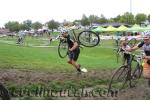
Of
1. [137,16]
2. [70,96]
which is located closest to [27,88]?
[70,96]

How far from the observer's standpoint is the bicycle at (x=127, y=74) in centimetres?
1352

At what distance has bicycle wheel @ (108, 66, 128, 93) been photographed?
13434 mm

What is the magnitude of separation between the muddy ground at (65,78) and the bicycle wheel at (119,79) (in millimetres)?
304

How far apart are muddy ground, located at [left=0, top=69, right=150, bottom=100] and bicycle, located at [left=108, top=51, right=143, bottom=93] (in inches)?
11.6

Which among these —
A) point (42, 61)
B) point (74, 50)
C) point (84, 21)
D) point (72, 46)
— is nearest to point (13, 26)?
point (84, 21)

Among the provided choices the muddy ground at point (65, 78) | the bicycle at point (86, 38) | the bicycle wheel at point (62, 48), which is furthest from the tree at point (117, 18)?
the bicycle at point (86, 38)

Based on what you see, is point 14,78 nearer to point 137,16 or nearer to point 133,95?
point 133,95

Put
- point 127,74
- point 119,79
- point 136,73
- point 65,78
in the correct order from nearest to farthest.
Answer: point 119,79, point 127,74, point 136,73, point 65,78

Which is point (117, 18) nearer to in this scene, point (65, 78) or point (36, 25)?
point (36, 25)

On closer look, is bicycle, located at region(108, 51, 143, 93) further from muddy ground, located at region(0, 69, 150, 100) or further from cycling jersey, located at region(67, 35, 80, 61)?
cycling jersey, located at region(67, 35, 80, 61)

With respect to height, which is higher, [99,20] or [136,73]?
[136,73]

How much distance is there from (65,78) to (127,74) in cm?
349

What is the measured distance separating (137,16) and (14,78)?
12618 cm

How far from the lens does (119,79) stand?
1356 cm
